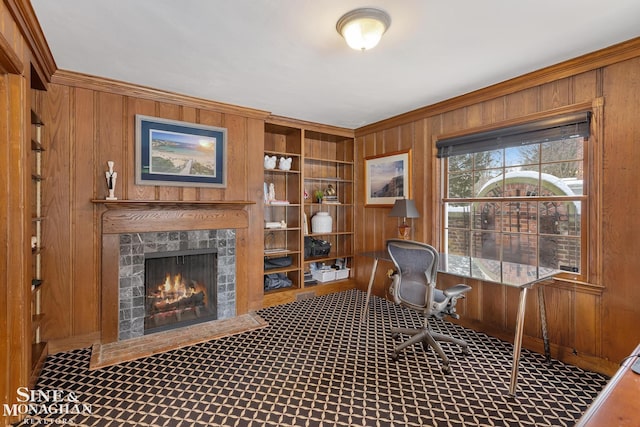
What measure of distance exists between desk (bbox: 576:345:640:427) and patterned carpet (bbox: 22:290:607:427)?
932mm

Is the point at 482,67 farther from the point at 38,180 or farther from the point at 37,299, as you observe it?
the point at 37,299

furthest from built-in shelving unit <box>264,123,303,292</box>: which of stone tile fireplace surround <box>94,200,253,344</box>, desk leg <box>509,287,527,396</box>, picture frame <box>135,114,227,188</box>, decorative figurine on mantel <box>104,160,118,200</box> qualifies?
desk leg <box>509,287,527,396</box>

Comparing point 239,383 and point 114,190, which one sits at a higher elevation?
point 114,190

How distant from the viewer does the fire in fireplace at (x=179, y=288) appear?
305cm

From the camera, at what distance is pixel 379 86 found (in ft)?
9.47

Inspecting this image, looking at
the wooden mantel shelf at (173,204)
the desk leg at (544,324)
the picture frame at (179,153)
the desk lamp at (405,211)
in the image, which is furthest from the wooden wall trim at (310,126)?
the desk leg at (544,324)

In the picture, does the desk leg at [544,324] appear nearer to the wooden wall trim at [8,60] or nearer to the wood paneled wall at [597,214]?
the wood paneled wall at [597,214]

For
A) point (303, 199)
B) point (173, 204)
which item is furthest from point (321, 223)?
point (173, 204)

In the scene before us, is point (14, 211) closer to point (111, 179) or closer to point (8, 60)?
point (8, 60)

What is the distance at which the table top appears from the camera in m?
2.25

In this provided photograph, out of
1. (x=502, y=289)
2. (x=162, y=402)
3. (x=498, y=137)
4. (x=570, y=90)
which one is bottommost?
(x=162, y=402)

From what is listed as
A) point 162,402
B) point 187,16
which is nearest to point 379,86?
point 187,16

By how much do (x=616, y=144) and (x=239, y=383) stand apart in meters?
3.31

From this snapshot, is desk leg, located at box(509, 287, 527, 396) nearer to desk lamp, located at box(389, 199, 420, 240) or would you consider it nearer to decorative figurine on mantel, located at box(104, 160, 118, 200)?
desk lamp, located at box(389, 199, 420, 240)
